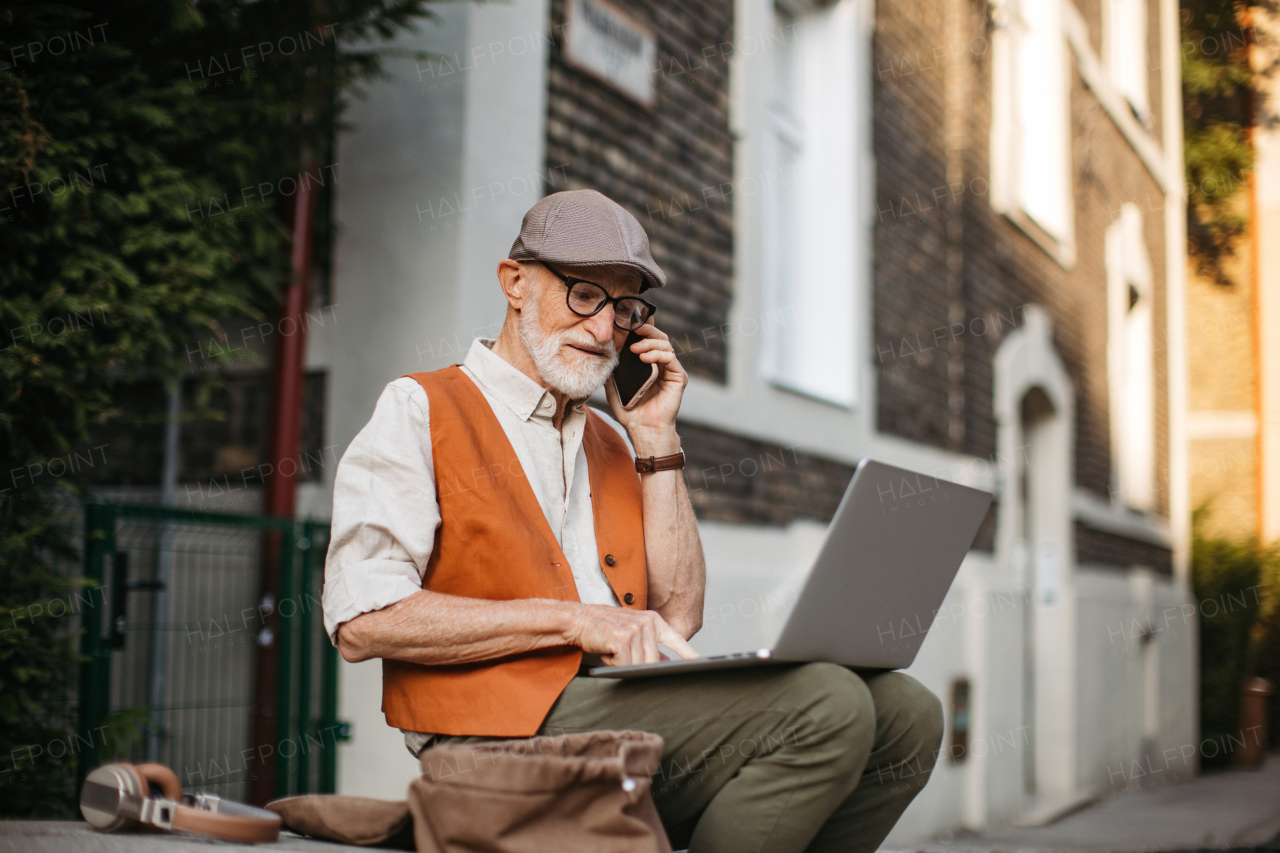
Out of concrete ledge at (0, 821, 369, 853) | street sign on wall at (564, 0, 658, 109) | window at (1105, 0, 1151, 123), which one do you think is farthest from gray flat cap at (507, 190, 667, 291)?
window at (1105, 0, 1151, 123)

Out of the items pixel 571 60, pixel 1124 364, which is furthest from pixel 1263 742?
pixel 571 60

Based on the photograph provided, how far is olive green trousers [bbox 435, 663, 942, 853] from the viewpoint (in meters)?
2.13

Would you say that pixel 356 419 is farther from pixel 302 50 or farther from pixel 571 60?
pixel 571 60

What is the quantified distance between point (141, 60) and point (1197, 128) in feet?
52.9

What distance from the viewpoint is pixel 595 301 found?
2625mm

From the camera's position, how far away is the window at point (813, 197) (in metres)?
6.93

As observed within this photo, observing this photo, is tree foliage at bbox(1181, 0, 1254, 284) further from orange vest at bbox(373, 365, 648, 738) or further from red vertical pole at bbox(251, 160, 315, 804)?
orange vest at bbox(373, 365, 648, 738)

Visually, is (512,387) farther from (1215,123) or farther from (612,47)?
(1215,123)

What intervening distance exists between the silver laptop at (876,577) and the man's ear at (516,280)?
822 mm

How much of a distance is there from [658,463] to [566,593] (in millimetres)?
454

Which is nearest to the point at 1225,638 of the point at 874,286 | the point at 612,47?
the point at 874,286

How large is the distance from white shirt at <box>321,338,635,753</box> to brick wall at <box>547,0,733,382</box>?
97.6 inches

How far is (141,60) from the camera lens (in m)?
3.44

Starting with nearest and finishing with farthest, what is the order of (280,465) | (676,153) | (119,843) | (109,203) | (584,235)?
(119,843) → (584,235) → (109,203) → (280,465) → (676,153)
